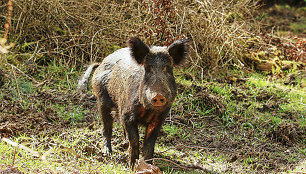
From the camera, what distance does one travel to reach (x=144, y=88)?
3.71m

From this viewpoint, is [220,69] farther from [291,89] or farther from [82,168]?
[82,168]

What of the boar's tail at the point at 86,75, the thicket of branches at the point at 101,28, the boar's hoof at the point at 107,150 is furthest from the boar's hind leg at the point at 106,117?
the thicket of branches at the point at 101,28

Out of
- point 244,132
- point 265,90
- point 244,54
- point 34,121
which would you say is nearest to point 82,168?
point 34,121

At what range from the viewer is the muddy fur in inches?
144

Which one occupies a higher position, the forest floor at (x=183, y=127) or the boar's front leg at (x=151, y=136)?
the boar's front leg at (x=151, y=136)

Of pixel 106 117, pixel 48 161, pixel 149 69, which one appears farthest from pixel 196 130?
pixel 48 161

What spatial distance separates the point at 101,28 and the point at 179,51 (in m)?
3.84

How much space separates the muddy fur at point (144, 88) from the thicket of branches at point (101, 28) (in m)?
2.82

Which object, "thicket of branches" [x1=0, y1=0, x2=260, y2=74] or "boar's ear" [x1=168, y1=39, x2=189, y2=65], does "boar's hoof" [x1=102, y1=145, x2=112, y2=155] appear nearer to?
"boar's ear" [x1=168, y1=39, x2=189, y2=65]

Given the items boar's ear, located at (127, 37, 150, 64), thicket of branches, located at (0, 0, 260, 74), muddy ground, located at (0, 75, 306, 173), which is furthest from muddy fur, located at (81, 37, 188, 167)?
thicket of branches, located at (0, 0, 260, 74)

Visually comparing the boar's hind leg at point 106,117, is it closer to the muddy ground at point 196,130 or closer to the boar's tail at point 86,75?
the muddy ground at point 196,130

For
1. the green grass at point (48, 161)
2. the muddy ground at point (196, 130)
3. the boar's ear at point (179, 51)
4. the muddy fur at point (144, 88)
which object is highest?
the boar's ear at point (179, 51)

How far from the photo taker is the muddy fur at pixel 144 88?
3.66 metres

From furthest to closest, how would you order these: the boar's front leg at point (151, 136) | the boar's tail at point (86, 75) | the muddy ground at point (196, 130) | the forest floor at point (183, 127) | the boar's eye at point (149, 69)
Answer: the boar's tail at point (86, 75), the muddy ground at point (196, 130), the forest floor at point (183, 127), the boar's front leg at point (151, 136), the boar's eye at point (149, 69)
